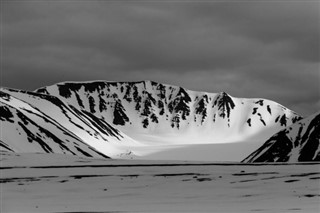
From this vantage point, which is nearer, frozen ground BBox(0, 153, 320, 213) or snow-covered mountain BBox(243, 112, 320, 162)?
frozen ground BBox(0, 153, 320, 213)

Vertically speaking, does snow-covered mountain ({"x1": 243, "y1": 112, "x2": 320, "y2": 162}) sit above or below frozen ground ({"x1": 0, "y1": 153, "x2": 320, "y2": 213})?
above

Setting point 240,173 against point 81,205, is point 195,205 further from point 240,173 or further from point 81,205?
point 240,173

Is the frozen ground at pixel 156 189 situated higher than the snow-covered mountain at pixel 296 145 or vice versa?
the snow-covered mountain at pixel 296 145

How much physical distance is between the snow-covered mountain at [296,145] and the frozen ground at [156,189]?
97.6 metres

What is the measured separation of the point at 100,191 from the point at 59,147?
15777 cm

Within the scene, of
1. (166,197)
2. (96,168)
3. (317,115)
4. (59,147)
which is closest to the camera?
(166,197)

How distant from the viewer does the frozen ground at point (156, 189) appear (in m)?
27.7

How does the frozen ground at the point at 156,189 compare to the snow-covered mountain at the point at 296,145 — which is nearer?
the frozen ground at the point at 156,189

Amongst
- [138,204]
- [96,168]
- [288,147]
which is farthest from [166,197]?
[288,147]

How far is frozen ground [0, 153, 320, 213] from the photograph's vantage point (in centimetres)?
2770

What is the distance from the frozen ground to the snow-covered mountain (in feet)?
320

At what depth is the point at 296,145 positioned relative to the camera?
5984 inches

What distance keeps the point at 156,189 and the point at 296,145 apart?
12218 cm

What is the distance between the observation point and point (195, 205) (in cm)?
2809
